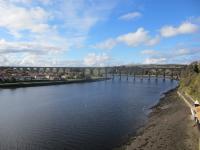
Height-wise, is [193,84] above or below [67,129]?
above

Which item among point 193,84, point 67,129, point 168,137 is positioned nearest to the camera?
point 168,137

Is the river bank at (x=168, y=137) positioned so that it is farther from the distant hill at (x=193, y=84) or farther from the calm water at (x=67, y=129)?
the distant hill at (x=193, y=84)

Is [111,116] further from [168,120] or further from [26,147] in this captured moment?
[26,147]

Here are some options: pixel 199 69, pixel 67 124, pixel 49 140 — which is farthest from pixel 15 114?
pixel 199 69

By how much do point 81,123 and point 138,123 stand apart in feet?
30.5

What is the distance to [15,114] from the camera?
58.8 m

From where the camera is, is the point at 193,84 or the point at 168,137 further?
the point at 193,84

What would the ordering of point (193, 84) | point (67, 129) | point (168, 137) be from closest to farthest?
1. point (168, 137)
2. point (67, 129)
3. point (193, 84)

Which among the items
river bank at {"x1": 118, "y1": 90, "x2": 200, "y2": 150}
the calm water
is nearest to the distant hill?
the calm water

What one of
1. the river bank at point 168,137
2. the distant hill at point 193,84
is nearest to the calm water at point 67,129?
the river bank at point 168,137

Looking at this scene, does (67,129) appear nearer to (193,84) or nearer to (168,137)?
Answer: (168,137)

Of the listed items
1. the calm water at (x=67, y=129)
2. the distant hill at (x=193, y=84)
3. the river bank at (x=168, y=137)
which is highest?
the distant hill at (x=193, y=84)

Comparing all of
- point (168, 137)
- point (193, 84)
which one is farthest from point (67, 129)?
point (193, 84)

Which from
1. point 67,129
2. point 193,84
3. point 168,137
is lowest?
point 67,129
